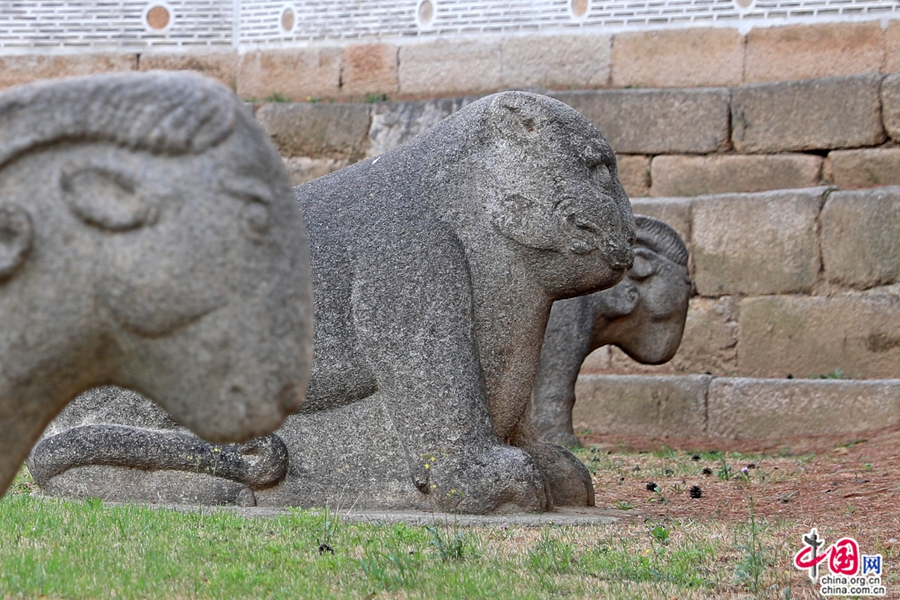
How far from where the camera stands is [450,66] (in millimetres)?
10461

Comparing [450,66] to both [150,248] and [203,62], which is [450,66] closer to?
[203,62]

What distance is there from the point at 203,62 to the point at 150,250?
30.5 feet

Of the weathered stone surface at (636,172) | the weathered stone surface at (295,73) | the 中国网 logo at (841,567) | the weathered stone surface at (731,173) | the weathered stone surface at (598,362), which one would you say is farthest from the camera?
the weathered stone surface at (295,73)

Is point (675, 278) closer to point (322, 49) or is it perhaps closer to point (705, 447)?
point (705, 447)

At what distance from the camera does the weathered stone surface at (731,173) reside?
950cm

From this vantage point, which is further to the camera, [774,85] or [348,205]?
[774,85]

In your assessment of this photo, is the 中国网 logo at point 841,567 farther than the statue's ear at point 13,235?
Yes

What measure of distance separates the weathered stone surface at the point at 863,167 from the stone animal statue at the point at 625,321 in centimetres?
216

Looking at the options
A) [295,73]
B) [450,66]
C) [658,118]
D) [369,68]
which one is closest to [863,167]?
[658,118]

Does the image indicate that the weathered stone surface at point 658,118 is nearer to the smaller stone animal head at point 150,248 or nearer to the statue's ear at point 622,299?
the statue's ear at point 622,299

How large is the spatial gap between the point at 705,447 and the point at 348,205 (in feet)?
14.4

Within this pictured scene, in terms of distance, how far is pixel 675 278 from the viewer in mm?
7648

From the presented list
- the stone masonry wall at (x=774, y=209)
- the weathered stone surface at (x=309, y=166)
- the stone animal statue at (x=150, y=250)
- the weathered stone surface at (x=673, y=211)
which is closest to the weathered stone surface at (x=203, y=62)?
the weathered stone surface at (x=309, y=166)

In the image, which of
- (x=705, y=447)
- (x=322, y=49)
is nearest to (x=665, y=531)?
(x=705, y=447)
